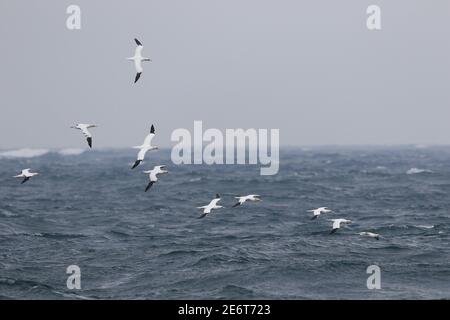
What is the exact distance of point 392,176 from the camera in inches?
4171

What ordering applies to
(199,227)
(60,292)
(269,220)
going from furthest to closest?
1. (269,220)
2. (199,227)
3. (60,292)

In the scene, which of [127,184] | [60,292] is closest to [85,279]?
[60,292]

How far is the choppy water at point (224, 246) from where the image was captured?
32.2 meters

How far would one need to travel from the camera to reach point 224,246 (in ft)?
139

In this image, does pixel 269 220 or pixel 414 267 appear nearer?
pixel 414 267

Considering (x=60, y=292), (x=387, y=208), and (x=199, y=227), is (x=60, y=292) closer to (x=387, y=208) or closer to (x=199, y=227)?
(x=199, y=227)

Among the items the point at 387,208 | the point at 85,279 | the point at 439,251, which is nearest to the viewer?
the point at 85,279

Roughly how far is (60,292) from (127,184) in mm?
65187

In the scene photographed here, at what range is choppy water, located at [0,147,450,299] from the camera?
32219mm

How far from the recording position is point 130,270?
117ft

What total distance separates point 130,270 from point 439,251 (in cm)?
1743
